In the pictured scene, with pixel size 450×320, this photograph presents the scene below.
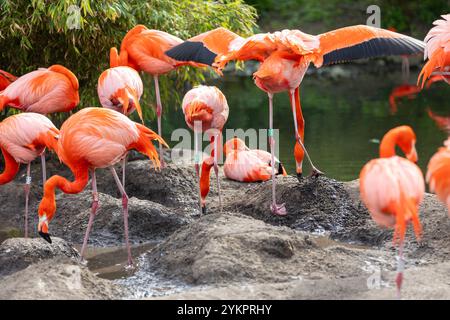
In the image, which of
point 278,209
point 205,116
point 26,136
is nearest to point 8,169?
point 26,136

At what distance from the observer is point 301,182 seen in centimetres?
596

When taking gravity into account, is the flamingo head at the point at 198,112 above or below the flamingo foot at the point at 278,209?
above

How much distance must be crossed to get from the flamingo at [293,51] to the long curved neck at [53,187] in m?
1.23

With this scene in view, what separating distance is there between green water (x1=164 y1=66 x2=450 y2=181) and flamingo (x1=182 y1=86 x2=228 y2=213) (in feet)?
7.29

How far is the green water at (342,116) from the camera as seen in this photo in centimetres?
903

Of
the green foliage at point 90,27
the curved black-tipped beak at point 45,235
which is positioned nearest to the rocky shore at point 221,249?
the curved black-tipped beak at point 45,235

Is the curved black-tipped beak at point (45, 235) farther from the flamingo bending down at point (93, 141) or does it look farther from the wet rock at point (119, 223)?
the wet rock at point (119, 223)

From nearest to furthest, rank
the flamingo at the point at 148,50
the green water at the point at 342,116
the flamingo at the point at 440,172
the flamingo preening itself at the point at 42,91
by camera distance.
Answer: the flamingo at the point at 440,172
the flamingo preening itself at the point at 42,91
the flamingo at the point at 148,50
the green water at the point at 342,116

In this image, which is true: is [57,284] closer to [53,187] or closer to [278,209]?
[53,187]

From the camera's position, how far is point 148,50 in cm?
668

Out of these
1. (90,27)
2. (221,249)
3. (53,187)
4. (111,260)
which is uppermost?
(90,27)

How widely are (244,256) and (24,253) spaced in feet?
4.34

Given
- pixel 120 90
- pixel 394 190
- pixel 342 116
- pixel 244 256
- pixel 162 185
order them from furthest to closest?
1. pixel 342 116
2. pixel 162 185
3. pixel 120 90
4. pixel 244 256
5. pixel 394 190

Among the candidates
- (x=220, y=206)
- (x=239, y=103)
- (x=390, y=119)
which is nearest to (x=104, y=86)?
(x=220, y=206)
